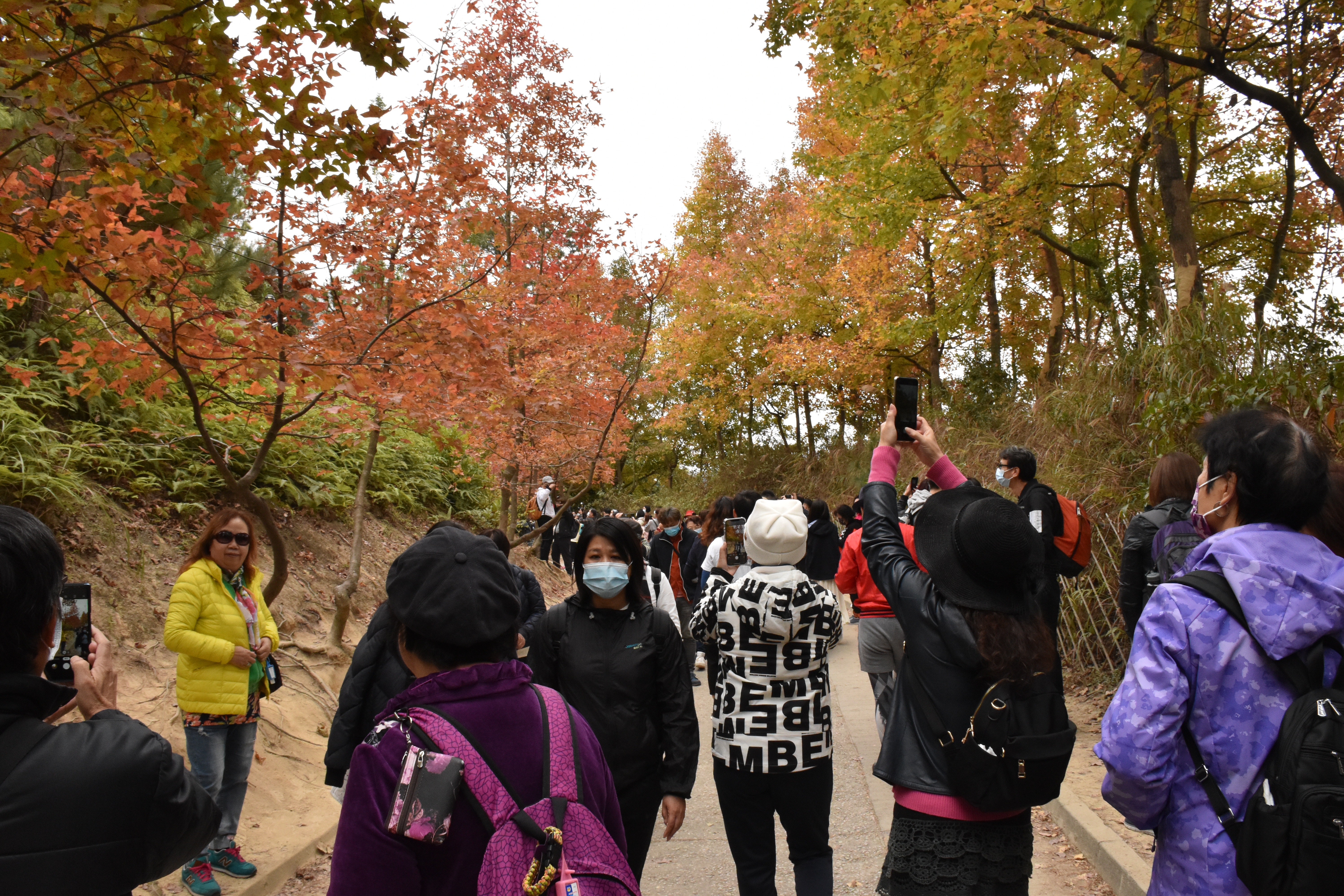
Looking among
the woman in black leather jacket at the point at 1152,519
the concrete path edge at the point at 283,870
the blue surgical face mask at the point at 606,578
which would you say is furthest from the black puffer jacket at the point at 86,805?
the woman in black leather jacket at the point at 1152,519

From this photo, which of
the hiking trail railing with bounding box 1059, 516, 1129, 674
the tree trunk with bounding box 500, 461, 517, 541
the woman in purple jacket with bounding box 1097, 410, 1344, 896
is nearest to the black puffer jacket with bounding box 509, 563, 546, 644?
the woman in purple jacket with bounding box 1097, 410, 1344, 896

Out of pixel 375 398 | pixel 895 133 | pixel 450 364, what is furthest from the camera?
pixel 895 133

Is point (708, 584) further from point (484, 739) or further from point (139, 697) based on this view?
point (139, 697)

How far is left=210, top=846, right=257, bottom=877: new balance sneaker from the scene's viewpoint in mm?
4625

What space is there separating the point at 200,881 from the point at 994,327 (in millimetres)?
19517

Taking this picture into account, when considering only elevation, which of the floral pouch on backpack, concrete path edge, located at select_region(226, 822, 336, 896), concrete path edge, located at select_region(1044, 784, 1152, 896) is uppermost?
the floral pouch on backpack

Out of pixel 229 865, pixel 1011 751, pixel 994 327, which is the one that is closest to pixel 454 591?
Result: pixel 1011 751

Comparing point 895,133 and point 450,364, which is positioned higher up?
point 895,133

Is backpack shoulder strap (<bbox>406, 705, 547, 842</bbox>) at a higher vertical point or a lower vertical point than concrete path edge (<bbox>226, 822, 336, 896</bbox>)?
higher

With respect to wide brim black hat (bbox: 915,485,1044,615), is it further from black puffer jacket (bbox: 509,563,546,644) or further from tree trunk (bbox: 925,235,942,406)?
tree trunk (bbox: 925,235,942,406)

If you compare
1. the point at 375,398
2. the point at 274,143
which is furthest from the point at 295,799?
the point at 274,143

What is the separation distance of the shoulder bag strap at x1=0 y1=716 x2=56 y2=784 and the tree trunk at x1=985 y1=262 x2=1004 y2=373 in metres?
19.4

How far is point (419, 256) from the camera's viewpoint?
21.6 feet

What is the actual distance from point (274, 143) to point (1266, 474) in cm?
463
